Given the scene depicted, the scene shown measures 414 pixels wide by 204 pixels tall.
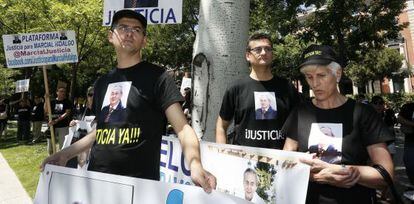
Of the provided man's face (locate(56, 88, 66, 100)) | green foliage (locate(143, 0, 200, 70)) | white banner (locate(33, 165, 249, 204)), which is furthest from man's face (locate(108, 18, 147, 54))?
green foliage (locate(143, 0, 200, 70))

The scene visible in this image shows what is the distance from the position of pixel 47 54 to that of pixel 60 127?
3.10m

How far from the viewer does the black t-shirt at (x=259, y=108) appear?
323cm

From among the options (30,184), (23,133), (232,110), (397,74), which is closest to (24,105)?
(23,133)

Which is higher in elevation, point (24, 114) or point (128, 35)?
point (128, 35)

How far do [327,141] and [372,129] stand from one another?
240mm

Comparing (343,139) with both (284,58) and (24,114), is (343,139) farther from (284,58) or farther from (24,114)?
(284,58)

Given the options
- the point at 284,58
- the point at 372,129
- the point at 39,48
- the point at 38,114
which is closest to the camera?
the point at 372,129

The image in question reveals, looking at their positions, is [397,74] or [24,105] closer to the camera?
[24,105]

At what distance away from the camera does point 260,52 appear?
3465mm

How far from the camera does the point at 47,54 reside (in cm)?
787

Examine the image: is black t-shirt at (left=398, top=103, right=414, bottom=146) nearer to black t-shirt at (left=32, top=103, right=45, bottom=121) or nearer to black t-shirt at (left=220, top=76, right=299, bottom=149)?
black t-shirt at (left=220, top=76, right=299, bottom=149)

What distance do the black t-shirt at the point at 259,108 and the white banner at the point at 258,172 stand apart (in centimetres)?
28

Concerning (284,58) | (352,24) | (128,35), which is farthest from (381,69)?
(128,35)

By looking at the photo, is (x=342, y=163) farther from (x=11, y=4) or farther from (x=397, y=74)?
(x=397, y=74)
